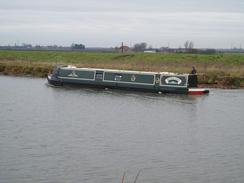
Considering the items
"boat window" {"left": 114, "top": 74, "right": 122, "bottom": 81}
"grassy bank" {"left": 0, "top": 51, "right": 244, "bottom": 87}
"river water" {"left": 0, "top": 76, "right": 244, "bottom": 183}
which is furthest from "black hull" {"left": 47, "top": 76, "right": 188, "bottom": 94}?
"grassy bank" {"left": 0, "top": 51, "right": 244, "bottom": 87}

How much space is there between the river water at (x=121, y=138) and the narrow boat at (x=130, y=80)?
196 cm

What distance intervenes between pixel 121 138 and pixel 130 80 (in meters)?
17.2

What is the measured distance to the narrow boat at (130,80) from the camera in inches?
1490

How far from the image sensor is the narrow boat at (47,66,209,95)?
124 ft

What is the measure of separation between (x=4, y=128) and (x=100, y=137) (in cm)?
416

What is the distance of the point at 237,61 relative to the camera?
5822 cm

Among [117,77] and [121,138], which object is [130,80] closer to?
[117,77]

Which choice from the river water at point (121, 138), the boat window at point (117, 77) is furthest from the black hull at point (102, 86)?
the river water at point (121, 138)

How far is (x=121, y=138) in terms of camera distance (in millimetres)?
22359

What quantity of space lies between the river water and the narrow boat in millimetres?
1957

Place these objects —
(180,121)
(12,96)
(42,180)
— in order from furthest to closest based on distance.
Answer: (12,96) → (180,121) → (42,180)

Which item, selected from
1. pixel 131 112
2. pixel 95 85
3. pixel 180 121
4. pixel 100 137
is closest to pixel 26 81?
pixel 95 85

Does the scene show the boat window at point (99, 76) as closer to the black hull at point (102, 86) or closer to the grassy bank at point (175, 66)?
the black hull at point (102, 86)

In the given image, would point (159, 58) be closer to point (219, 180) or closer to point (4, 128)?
point (4, 128)
